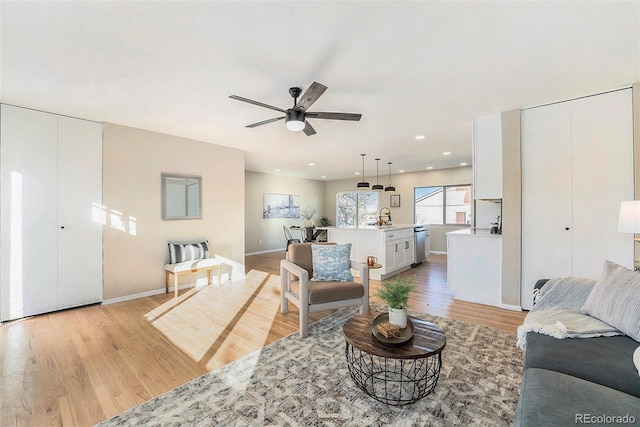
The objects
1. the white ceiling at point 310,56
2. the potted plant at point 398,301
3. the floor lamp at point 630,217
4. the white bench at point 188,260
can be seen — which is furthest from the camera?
the white bench at point 188,260

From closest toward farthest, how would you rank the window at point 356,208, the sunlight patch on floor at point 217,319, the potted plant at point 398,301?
the potted plant at point 398,301, the sunlight patch on floor at point 217,319, the window at point 356,208

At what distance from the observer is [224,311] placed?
135 inches

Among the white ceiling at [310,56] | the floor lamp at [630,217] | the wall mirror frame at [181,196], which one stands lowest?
the floor lamp at [630,217]

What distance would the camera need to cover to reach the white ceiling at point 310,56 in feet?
5.75

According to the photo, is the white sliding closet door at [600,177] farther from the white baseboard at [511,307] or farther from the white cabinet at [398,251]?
the white cabinet at [398,251]

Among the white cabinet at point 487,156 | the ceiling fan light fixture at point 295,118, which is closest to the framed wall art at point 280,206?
the ceiling fan light fixture at point 295,118

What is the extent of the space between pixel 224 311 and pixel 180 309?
0.61 meters

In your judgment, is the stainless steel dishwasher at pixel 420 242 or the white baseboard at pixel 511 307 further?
the stainless steel dishwasher at pixel 420 242

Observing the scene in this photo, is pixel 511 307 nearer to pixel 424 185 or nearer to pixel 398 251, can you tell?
pixel 398 251

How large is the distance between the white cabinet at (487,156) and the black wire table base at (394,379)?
245cm

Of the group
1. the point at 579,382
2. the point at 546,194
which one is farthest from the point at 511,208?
the point at 579,382

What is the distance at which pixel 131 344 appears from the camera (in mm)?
2600

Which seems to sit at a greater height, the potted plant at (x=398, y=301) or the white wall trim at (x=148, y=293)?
the potted plant at (x=398, y=301)

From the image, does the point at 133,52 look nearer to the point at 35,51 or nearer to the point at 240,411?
the point at 35,51
